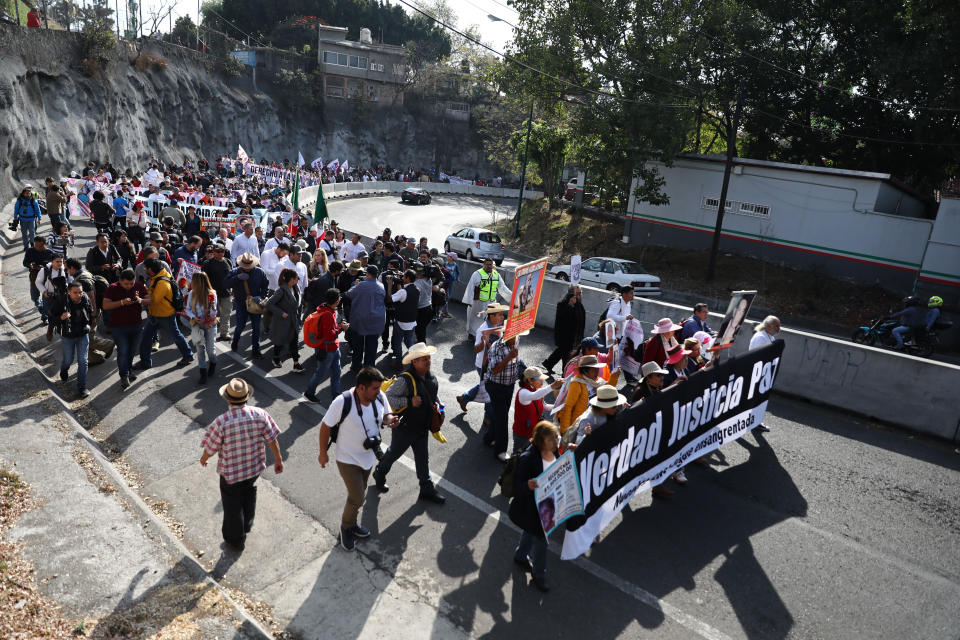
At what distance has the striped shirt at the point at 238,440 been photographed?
5242 millimetres

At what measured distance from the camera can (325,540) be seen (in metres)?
5.76

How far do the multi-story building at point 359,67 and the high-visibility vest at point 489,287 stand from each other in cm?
5615

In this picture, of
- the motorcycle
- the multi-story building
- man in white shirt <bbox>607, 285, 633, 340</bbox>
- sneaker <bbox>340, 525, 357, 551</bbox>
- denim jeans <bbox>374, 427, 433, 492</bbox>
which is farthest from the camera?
the multi-story building

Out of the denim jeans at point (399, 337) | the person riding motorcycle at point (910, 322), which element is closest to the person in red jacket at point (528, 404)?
the denim jeans at point (399, 337)

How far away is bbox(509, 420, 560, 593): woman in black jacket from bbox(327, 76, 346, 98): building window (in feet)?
206

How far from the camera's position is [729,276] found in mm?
24406

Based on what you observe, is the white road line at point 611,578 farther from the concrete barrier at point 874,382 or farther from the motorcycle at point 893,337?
the motorcycle at point 893,337

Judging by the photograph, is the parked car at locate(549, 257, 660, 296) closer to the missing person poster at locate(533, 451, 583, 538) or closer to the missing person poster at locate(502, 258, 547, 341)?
the missing person poster at locate(502, 258, 547, 341)

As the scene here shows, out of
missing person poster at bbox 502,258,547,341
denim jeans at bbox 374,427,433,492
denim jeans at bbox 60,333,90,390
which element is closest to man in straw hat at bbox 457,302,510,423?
missing person poster at bbox 502,258,547,341

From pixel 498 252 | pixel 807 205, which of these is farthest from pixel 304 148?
pixel 807 205

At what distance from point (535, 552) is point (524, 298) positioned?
12.7ft

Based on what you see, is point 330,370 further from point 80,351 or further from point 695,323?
point 695,323

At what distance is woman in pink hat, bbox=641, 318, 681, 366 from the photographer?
8.29 m

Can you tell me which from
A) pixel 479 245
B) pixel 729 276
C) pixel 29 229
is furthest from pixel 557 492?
pixel 729 276
